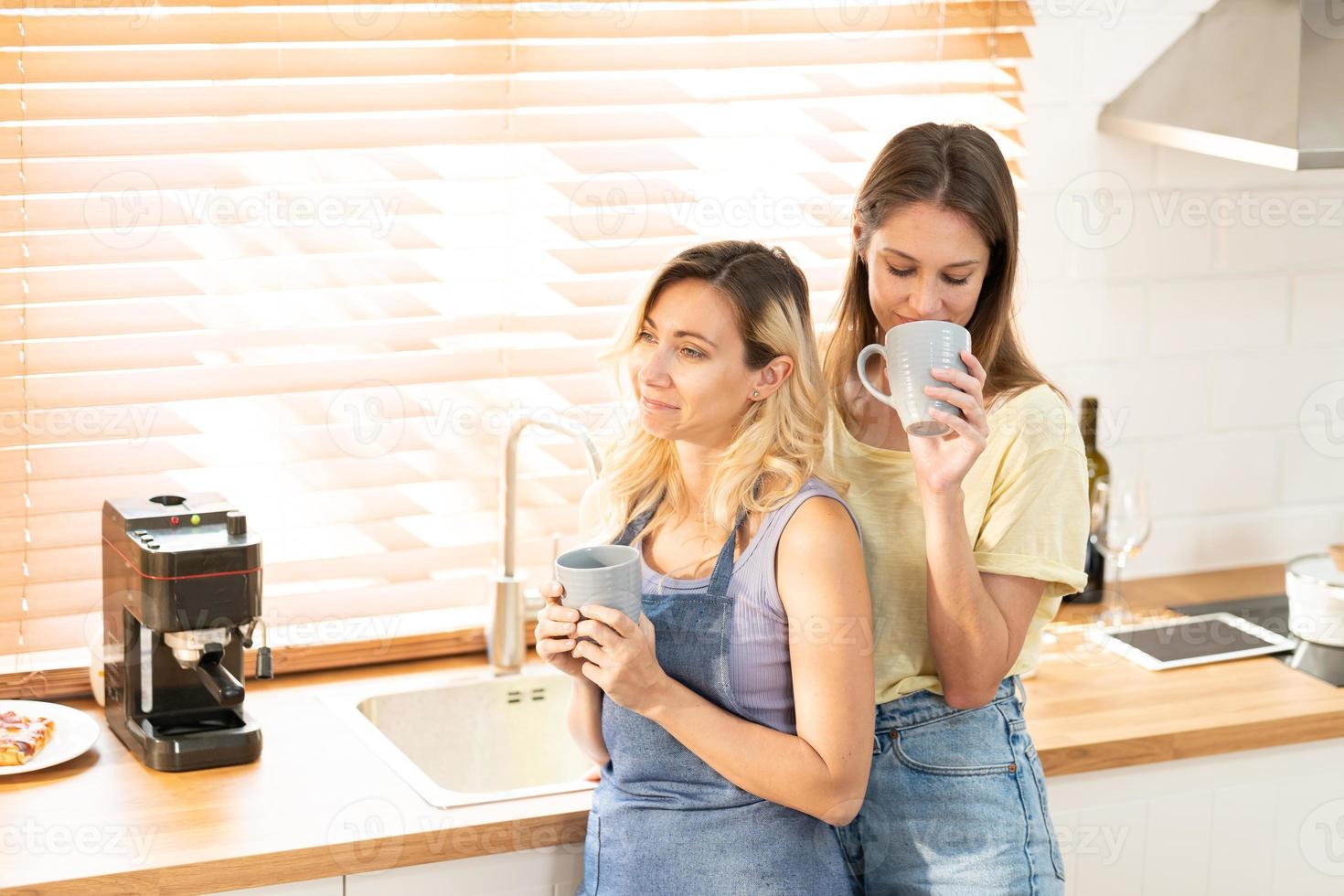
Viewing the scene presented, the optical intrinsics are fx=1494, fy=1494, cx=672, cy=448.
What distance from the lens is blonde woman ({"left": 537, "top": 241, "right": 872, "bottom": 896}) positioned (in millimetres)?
1442

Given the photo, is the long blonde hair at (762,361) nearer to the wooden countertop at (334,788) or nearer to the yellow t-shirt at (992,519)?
the yellow t-shirt at (992,519)

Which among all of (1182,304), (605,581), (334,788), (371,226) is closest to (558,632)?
(605,581)

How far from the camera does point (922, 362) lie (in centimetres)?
141

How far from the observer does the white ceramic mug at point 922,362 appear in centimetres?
141

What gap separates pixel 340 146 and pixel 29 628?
764 millimetres

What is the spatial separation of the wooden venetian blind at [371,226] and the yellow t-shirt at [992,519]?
71 centimetres

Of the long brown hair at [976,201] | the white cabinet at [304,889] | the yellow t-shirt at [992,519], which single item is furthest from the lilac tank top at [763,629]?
the white cabinet at [304,889]

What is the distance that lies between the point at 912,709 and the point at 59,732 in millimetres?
1029

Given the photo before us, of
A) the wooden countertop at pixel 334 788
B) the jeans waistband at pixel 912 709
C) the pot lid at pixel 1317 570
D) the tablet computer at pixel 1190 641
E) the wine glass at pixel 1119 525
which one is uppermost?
the wine glass at pixel 1119 525

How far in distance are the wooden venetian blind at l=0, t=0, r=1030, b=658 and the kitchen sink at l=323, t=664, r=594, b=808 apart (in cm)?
17

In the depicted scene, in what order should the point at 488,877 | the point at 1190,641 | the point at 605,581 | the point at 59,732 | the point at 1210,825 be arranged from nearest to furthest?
Answer: the point at 605,581
the point at 488,877
the point at 59,732
the point at 1210,825
the point at 1190,641

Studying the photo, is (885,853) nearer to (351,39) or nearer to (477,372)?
(477,372)

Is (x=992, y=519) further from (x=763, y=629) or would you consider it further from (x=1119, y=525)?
(x=1119, y=525)

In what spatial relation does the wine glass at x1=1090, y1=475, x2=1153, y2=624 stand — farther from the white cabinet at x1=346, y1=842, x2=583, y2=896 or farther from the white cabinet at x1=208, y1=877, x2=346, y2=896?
the white cabinet at x1=208, y1=877, x2=346, y2=896
